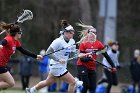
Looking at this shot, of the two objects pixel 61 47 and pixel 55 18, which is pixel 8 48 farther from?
pixel 55 18

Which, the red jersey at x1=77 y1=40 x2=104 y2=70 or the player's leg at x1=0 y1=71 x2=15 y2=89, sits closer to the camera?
the player's leg at x1=0 y1=71 x2=15 y2=89

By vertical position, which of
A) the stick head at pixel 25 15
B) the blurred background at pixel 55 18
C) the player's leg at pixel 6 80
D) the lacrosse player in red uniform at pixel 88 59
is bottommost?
the player's leg at pixel 6 80

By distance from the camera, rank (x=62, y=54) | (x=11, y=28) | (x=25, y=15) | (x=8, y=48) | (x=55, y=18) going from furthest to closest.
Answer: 1. (x=55, y=18)
2. (x=25, y=15)
3. (x=62, y=54)
4. (x=11, y=28)
5. (x=8, y=48)

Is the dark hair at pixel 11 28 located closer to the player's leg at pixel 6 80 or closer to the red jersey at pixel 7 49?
the red jersey at pixel 7 49

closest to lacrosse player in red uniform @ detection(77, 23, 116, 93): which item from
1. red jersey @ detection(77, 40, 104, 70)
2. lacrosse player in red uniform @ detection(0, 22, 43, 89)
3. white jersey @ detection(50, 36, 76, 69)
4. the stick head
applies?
red jersey @ detection(77, 40, 104, 70)

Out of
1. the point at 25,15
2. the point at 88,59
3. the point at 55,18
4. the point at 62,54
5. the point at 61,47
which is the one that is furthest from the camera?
the point at 55,18

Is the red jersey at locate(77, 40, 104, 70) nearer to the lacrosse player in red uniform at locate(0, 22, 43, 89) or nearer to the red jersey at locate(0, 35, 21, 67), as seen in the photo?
the lacrosse player in red uniform at locate(0, 22, 43, 89)

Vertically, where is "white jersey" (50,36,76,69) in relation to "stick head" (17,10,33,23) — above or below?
below

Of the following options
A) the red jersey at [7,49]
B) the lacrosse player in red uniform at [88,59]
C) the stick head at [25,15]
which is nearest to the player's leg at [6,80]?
the red jersey at [7,49]

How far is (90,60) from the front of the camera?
58.4 feet

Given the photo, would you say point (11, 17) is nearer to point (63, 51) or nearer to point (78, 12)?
point (78, 12)

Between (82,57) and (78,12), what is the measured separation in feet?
88.4

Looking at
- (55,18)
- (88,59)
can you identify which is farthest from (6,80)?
(55,18)

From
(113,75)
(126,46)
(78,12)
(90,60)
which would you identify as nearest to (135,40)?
(126,46)
